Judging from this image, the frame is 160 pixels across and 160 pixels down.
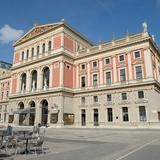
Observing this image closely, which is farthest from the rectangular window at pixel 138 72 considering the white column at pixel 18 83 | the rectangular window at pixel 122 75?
the white column at pixel 18 83

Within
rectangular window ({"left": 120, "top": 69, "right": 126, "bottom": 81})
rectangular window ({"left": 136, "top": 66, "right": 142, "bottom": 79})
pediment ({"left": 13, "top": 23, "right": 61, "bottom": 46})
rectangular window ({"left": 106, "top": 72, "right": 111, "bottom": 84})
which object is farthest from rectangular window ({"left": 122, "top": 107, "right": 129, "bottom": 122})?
pediment ({"left": 13, "top": 23, "right": 61, "bottom": 46})

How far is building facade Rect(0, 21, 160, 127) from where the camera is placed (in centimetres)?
3134

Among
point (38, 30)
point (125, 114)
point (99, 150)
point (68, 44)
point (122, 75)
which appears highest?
point (38, 30)

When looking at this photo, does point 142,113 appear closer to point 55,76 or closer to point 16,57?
point 55,76

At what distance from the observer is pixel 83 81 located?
3947cm

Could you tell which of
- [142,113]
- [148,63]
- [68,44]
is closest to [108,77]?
[148,63]

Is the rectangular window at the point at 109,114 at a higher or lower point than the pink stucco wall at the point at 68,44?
lower

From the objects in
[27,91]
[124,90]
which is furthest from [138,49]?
[27,91]

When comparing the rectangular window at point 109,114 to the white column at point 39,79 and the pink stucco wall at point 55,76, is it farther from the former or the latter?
the white column at point 39,79

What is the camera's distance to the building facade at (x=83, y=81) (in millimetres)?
31344

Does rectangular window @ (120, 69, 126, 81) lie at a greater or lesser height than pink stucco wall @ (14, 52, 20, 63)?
Result: lesser

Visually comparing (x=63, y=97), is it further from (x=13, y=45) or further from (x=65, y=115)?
(x=13, y=45)

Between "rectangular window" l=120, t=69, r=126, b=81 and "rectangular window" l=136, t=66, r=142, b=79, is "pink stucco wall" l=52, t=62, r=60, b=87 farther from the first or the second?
"rectangular window" l=136, t=66, r=142, b=79

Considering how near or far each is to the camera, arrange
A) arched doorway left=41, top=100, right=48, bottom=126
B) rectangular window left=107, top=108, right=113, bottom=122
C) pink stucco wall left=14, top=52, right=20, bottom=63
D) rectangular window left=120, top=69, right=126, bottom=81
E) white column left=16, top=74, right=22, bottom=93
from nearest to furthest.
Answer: rectangular window left=107, top=108, right=113, bottom=122 → rectangular window left=120, top=69, right=126, bottom=81 → arched doorway left=41, top=100, right=48, bottom=126 → white column left=16, top=74, right=22, bottom=93 → pink stucco wall left=14, top=52, right=20, bottom=63
